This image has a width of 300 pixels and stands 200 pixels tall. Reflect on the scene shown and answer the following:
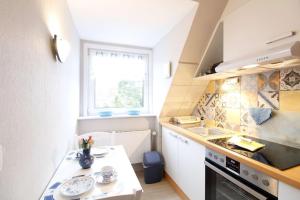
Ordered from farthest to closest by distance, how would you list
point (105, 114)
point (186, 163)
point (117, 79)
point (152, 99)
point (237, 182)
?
point (152, 99), point (117, 79), point (105, 114), point (186, 163), point (237, 182)

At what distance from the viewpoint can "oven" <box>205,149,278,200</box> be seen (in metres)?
0.95

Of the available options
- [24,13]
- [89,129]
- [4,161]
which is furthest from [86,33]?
[4,161]

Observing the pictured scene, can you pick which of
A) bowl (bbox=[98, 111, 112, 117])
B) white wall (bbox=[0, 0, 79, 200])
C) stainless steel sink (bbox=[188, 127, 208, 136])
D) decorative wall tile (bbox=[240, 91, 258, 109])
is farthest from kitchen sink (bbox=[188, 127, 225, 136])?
white wall (bbox=[0, 0, 79, 200])

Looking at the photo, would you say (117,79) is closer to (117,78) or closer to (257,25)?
(117,78)

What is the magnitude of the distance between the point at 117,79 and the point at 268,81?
2117 mm

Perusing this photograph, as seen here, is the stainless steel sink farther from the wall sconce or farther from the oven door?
the wall sconce

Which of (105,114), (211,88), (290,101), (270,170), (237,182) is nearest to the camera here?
(270,170)

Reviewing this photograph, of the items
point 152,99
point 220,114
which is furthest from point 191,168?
point 152,99

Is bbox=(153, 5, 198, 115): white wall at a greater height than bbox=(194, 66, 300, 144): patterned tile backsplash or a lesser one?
greater

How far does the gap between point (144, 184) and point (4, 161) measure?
6.57ft

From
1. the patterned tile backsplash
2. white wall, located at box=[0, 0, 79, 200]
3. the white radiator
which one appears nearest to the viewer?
white wall, located at box=[0, 0, 79, 200]

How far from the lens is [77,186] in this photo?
3.12 ft

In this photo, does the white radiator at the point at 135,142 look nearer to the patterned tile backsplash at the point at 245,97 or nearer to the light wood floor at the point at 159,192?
the light wood floor at the point at 159,192

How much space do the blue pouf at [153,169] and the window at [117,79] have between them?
0.92 m
